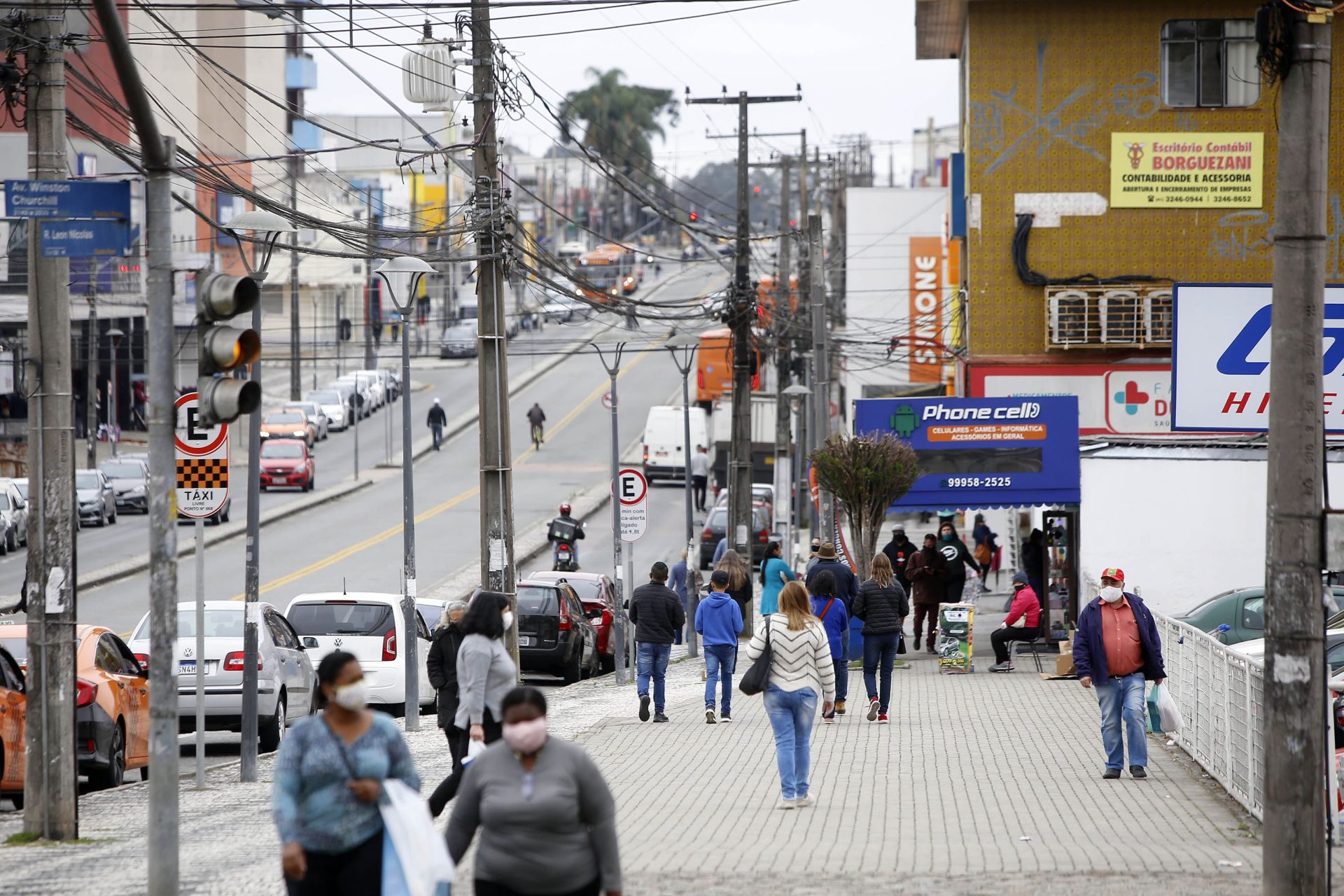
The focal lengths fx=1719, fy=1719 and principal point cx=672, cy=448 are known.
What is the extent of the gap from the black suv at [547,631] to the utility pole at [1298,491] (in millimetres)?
15609

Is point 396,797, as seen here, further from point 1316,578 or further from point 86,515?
point 86,515

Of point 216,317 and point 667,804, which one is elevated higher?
point 216,317

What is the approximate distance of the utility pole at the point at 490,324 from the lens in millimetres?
19453

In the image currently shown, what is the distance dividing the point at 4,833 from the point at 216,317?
4952mm

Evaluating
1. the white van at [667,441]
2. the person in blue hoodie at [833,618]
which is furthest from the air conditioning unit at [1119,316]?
the white van at [667,441]

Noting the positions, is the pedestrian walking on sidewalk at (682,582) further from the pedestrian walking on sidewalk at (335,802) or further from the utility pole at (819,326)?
the pedestrian walking on sidewalk at (335,802)

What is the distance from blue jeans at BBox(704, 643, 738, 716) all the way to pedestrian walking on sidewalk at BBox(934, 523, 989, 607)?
992 centimetres

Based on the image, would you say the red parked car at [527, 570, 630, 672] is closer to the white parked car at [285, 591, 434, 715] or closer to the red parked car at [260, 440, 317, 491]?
the white parked car at [285, 591, 434, 715]

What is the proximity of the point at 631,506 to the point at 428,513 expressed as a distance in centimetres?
2412

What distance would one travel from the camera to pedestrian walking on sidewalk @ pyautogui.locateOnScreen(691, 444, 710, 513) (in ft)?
178

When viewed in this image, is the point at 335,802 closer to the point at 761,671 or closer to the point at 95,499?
the point at 761,671

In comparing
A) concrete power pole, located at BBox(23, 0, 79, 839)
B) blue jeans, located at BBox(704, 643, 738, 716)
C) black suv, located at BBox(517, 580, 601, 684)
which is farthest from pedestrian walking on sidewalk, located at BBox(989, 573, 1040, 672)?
concrete power pole, located at BBox(23, 0, 79, 839)

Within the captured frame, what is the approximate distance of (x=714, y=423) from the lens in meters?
63.6

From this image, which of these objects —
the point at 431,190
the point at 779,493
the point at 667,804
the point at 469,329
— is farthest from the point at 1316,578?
the point at 431,190
